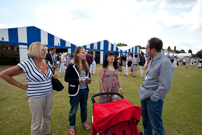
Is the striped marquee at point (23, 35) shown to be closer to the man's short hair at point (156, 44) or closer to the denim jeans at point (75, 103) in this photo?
the denim jeans at point (75, 103)

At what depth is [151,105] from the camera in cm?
175

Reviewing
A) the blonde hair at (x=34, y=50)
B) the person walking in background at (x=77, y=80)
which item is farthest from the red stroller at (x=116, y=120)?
the blonde hair at (x=34, y=50)

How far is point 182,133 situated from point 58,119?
320 cm

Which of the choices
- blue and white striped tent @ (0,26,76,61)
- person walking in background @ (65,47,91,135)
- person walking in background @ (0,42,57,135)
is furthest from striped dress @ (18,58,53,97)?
blue and white striped tent @ (0,26,76,61)

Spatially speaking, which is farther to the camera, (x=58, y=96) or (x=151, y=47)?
(x=58, y=96)

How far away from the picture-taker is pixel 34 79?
5.73 feet

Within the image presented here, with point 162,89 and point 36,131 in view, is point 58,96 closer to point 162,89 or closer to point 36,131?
point 36,131

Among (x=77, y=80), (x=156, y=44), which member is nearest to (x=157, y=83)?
(x=156, y=44)

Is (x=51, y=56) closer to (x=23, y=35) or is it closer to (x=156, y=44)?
(x=23, y=35)

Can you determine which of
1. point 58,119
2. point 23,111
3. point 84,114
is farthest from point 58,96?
point 84,114

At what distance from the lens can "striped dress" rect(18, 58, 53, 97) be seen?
169cm

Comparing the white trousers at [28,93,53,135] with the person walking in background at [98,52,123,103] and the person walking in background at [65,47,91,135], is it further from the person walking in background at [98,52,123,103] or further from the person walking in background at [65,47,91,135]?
the person walking in background at [98,52,123,103]

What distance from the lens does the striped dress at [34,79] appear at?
1.69m

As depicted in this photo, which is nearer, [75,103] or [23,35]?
[75,103]
